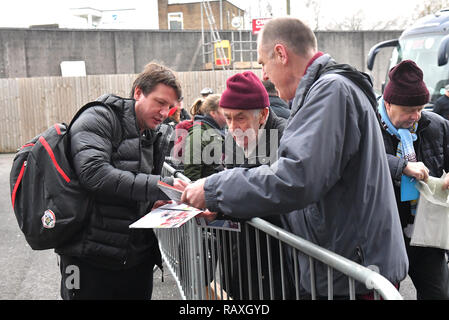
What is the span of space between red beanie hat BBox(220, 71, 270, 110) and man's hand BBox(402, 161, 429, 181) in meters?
1.06

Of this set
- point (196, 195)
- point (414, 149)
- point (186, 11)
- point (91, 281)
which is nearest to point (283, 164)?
point (196, 195)

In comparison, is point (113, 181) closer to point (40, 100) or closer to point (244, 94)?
point (244, 94)

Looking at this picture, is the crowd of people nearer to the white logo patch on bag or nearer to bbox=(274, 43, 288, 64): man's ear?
bbox=(274, 43, 288, 64): man's ear

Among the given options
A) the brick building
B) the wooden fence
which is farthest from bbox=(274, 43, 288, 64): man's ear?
the brick building

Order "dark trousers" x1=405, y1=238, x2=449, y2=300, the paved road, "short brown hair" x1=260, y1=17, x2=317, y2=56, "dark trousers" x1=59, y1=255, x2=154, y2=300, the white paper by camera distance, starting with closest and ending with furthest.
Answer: "short brown hair" x1=260, y1=17, x2=317, y2=56 → the white paper → "dark trousers" x1=59, y1=255, x2=154, y2=300 → "dark trousers" x1=405, y1=238, x2=449, y2=300 → the paved road

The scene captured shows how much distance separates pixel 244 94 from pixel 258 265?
1049mm

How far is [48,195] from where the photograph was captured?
2242 millimetres

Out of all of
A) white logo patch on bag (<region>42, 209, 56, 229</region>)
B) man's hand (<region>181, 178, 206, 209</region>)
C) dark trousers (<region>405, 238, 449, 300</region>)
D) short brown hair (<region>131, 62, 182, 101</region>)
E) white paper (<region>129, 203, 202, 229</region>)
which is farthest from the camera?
dark trousers (<region>405, 238, 449, 300</region>)

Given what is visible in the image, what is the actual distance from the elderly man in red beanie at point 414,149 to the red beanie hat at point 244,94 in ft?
3.14

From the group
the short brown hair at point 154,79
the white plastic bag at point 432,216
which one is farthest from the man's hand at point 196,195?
the white plastic bag at point 432,216

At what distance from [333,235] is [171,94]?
139 cm

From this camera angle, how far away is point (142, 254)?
259cm

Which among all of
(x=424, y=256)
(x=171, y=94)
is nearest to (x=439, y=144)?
(x=424, y=256)

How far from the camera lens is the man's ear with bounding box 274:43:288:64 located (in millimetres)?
1888
